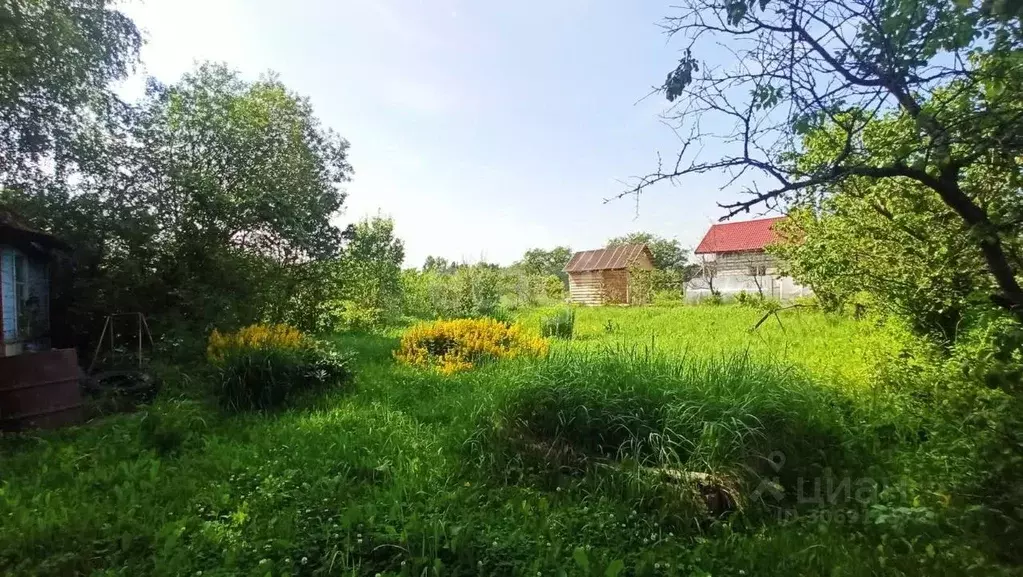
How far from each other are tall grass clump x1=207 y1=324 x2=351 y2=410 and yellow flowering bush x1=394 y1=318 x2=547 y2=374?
1148 mm

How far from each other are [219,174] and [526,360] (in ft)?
23.7

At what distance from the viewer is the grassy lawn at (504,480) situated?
2398 millimetres

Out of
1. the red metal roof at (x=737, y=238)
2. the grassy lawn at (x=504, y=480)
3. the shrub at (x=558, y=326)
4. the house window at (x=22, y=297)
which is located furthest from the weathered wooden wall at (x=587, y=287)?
the grassy lawn at (x=504, y=480)

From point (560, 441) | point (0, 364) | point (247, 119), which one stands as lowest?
point (560, 441)

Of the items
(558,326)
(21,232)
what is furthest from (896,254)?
(21,232)

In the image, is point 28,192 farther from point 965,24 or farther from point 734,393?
point 965,24

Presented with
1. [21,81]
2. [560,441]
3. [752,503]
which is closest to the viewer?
[752,503]

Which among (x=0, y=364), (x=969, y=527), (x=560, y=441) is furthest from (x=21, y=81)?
(x=969, y=527)

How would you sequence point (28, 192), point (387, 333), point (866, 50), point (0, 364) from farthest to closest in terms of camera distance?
point (387, 333) < point (28, 192) < point (0, 364) < point (866, 50)

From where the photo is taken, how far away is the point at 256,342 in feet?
18.8

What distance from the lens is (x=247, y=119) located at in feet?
32.9

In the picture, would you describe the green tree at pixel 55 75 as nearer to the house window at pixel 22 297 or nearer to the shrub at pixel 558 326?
the house window at pixel 22 297

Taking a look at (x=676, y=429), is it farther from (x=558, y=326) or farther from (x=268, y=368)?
(x=558, y=326)

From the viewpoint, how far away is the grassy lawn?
2398 millimetres
